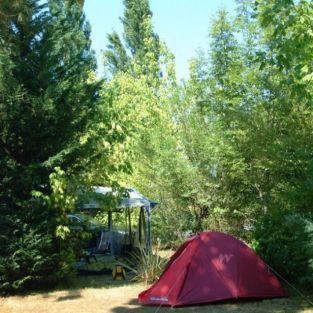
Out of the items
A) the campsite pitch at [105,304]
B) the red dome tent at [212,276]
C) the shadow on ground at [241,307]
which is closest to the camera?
the shadow on ground at [241,307]

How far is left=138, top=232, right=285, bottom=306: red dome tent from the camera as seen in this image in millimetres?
8680

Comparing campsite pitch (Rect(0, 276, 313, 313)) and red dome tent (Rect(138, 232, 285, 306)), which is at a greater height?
red dome tent (Rect(138, 232, 285, 306))

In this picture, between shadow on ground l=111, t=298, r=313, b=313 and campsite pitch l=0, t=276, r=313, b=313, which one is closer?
shadow on ground l=111, t=298, r=313, b=313

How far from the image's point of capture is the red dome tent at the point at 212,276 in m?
8.68

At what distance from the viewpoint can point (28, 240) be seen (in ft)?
33.3

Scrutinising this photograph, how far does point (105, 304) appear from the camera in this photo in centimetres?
912

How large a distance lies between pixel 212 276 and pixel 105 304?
1.98 metres

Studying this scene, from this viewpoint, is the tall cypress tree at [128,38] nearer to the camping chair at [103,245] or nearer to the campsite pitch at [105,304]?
the camping chair at [103,245]

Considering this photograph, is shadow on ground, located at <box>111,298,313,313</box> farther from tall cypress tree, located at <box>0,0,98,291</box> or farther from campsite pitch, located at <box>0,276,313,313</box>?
tall cypress tree, located at <box>0,0,98,291</box>

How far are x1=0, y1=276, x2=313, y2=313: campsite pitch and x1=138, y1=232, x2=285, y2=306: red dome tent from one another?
6.7 inches

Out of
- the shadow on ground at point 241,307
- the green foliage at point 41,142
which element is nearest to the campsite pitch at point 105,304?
the shadow on ground at point 241,307

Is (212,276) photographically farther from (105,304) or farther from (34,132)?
(34,132)

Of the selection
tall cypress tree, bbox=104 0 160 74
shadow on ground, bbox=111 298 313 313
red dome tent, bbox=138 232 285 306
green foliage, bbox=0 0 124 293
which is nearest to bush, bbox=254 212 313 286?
shadow on ground, bbox=111 298 313 313

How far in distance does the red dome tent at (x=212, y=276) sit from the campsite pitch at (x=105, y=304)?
0.17 m
